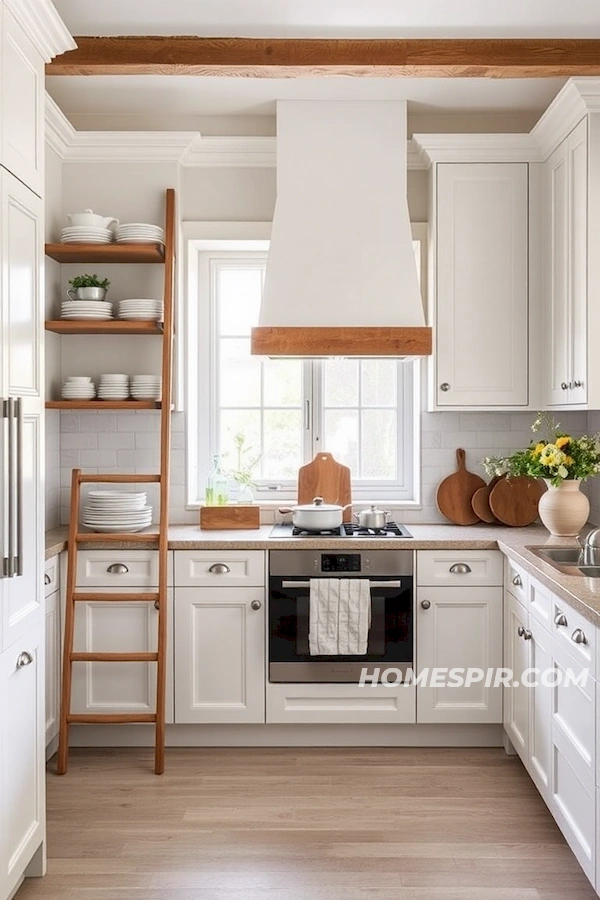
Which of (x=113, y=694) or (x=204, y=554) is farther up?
(x=204, y=554)

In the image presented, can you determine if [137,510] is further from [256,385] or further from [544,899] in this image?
[544,899]

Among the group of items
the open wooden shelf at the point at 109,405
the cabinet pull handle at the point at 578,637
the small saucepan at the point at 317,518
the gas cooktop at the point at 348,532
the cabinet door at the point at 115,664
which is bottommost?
the cabinet door at the point at 115,664

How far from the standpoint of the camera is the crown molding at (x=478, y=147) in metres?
3.97

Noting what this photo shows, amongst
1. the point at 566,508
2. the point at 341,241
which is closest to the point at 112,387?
the point at 341,241

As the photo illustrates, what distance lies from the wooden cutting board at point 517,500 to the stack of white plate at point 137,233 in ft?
6.55

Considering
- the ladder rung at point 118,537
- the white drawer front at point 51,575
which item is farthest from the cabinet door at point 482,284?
the white drawer front at point 51,575

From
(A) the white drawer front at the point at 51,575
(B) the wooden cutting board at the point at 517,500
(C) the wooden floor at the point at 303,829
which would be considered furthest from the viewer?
(B) the wooden cutting board at the point at 517,500

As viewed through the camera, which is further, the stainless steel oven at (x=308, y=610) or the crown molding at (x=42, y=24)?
the stainless steel oven at (x=308, y=610)

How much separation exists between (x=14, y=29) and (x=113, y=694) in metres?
2.61

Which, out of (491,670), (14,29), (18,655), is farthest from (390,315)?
(18,655)

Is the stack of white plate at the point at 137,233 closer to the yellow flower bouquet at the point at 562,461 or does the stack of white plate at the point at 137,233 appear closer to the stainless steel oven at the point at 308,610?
the stainless steel oven at the point at 308,610

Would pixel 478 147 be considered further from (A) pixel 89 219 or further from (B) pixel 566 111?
(A) pixel 89 219

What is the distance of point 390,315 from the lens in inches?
153

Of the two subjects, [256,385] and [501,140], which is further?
[256,385]
